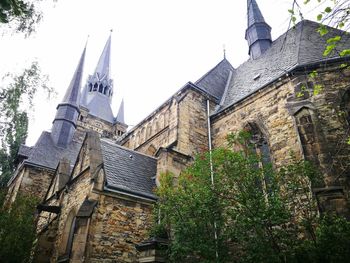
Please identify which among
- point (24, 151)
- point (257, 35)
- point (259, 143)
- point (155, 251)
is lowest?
point (155, 251)

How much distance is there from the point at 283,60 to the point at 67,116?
18594mm

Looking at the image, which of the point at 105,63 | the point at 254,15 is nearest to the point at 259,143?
the point at 254,15

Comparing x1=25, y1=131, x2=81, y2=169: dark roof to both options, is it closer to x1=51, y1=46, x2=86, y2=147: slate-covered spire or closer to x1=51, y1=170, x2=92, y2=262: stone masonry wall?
x1=51, y1=46, x2=86, y2=147: slate-covered spire

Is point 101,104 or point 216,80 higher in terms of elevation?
point 101,104

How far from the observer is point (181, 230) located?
6.59 metres

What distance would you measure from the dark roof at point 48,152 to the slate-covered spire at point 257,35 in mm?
15616

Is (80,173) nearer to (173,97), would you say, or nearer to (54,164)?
(173,97)

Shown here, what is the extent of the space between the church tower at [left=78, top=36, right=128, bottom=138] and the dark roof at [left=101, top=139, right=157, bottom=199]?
2192 centimetres

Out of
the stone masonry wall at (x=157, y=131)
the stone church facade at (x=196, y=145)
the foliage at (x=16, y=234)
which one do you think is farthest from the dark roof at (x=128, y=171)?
the foliage at (x=16, y=234)

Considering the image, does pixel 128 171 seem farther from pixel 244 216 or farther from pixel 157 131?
pixel 244 216

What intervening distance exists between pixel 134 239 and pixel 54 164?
12.8 m

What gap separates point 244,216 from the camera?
6.21m

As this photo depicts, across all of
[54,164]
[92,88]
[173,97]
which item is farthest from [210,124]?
[92,88]

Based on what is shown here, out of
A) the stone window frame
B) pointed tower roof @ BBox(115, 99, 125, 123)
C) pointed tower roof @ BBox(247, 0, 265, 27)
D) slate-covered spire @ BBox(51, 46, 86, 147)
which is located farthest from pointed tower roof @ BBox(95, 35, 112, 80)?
the stone window frame
